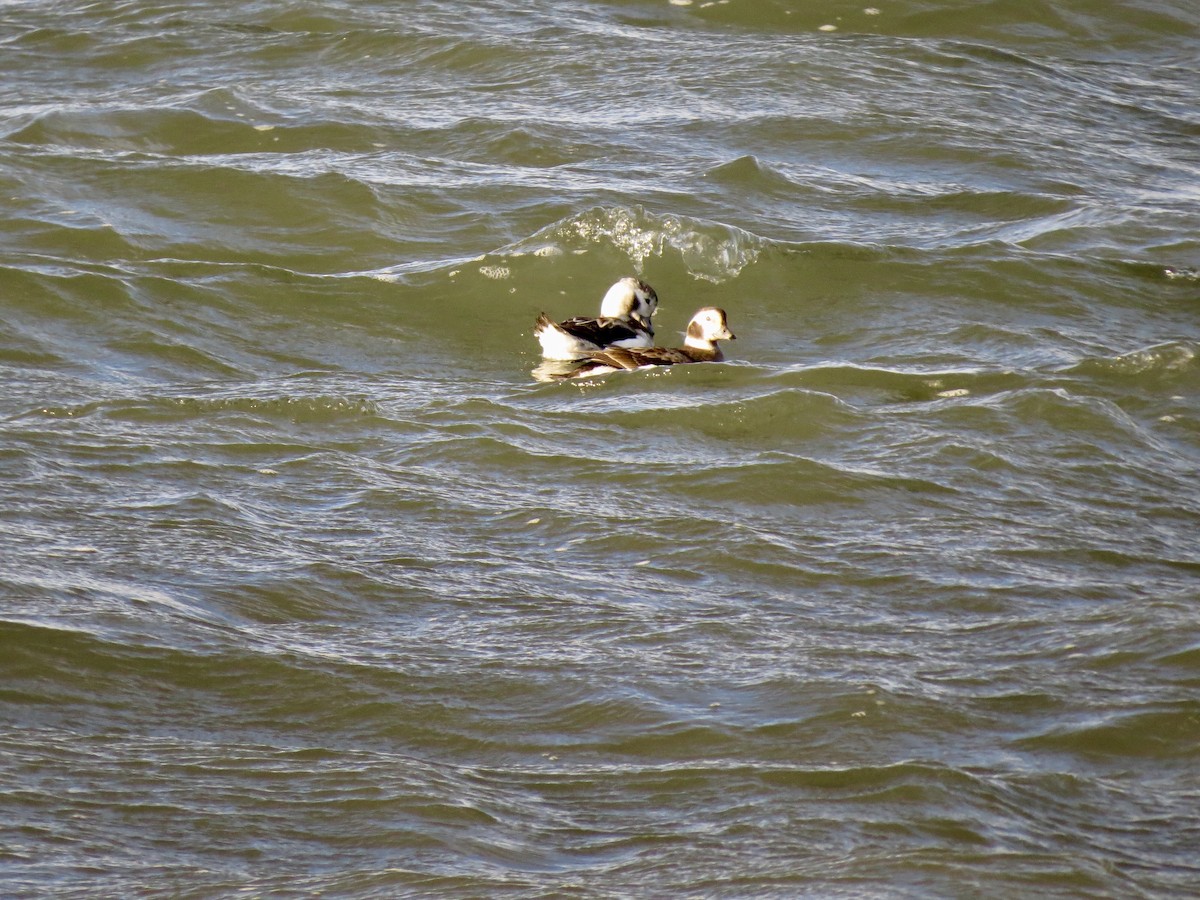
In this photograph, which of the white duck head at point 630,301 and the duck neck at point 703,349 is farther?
the white duck head at point 630,301

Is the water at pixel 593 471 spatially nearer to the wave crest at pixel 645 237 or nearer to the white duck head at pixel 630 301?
the wave crest at pixel 645 237

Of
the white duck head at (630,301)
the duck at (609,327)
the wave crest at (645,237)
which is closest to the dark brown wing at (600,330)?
the duck at (609,327)

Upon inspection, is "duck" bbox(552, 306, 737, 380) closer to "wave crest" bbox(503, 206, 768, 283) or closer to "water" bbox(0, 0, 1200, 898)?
"water" bbox(0, 0, 1200, 898)

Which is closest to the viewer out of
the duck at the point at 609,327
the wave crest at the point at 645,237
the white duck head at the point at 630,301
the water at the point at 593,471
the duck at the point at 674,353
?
the water at the point at 593,471

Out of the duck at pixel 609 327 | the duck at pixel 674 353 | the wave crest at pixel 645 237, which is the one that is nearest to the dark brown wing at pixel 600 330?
the duck at pixel 609 327

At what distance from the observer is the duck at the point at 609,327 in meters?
9.19

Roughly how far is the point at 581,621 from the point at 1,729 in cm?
182

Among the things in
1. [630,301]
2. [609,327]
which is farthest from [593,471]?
[630,301]

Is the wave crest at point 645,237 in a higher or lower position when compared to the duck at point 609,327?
higher

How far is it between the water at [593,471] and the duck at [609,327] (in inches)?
10.8

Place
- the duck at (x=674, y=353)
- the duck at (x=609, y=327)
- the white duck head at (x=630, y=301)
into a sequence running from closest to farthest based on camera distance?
the duck at (x=674, y=353), the duck at (x=609, y=327), the white duck head at (x=630, y=301)

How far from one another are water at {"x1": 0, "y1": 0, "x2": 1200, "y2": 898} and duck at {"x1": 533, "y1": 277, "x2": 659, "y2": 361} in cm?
27

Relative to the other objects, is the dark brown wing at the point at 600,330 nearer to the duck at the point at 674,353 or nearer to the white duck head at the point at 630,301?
the duck at the point at 674,353

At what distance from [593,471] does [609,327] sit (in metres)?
2.51
